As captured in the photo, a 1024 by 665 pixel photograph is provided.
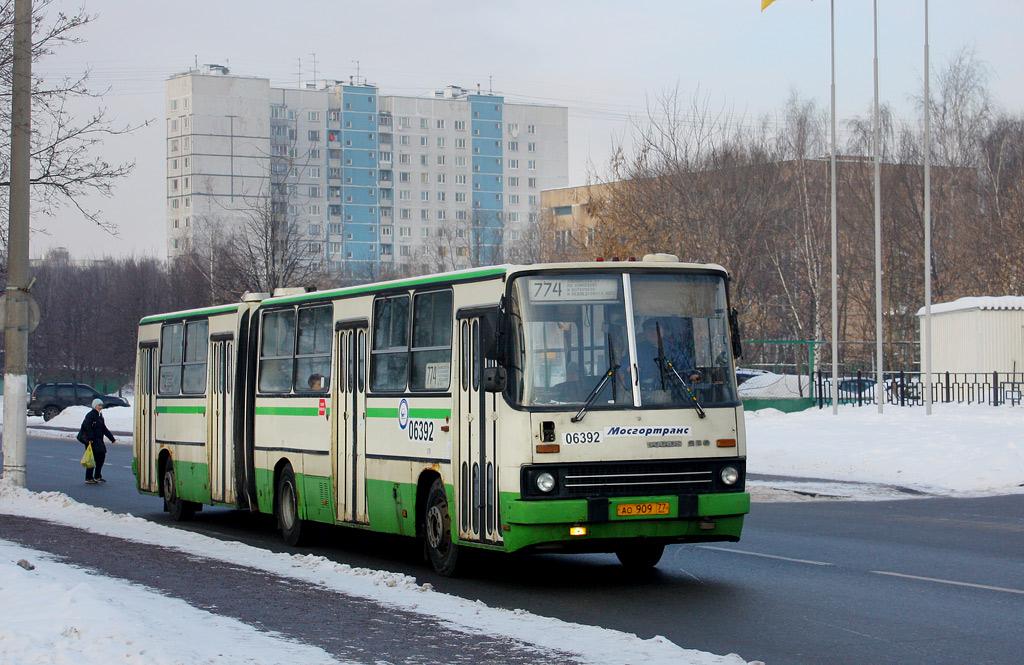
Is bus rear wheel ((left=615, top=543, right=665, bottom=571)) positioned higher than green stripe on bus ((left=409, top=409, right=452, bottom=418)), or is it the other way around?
green stripe on bus ((left=409, top=409, right=452, bottom=418))

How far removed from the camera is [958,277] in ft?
194

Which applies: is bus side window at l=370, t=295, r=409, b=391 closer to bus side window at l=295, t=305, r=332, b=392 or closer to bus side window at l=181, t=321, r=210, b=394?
bus side window at l=295, t=305, r=332, b=392

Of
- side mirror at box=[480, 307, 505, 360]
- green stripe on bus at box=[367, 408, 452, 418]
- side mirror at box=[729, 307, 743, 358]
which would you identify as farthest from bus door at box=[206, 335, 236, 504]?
side mirror at box=[729, 307, 743, 358]

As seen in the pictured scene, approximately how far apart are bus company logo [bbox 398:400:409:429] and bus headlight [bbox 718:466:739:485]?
3.21m

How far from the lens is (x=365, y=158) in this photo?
492 feet

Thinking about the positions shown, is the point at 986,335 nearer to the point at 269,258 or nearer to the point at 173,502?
the point at 269,258

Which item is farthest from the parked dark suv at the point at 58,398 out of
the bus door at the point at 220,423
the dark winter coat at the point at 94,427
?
the bus door at the point at 220,423

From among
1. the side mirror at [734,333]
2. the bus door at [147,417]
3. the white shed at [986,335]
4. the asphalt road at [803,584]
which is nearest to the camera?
the asphalt road at [803,584]

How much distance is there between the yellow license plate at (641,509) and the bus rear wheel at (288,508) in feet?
18.4

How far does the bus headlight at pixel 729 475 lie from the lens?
439 inches

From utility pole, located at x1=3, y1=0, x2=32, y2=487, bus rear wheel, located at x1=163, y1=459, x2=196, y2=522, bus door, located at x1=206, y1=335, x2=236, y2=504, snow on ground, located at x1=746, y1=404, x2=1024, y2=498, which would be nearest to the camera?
bus door, located at x1=206, y1=335, x2=236, y2=504

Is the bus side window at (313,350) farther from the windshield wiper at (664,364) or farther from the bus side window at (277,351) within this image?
the windshield wiper at (664,364)

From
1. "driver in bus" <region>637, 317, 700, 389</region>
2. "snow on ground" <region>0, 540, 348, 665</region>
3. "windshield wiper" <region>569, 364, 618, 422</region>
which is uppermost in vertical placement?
"driver in bus" <region>637, 317, 700, 389</region>

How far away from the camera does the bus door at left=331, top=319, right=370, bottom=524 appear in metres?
13.8
